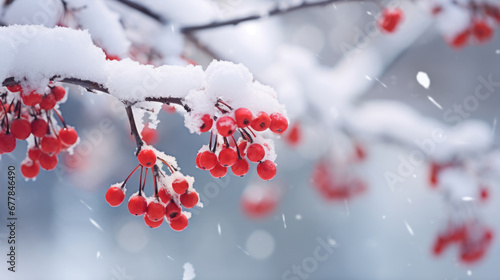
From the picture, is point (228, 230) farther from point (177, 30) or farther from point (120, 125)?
point (177, 30)

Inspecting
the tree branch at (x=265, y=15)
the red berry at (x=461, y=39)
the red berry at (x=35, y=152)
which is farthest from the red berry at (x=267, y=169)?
the red berry at (x=461, y=39)

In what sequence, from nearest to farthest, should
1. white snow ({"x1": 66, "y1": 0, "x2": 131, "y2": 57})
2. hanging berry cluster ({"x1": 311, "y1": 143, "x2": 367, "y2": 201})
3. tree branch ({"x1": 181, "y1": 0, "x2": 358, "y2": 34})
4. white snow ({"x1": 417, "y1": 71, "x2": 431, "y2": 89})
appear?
white snow ({"x1": 66, "y1": 0, "x2": 131, "y2": 57}) < tree branch ({"x1": 181, "y1": 0, "x2": 358, "y2": 34}) < hanging berry cluster ({"x1": 311, "y1": 143, "x2": 367, "y2": 201}) < white snow ({"x1": 417, "y1": 71, "x2": 431, "y2": 89})

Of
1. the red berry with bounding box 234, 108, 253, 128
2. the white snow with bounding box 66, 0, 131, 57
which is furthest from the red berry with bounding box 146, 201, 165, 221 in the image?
the white snow with bounding box 66, 0, 131, 57

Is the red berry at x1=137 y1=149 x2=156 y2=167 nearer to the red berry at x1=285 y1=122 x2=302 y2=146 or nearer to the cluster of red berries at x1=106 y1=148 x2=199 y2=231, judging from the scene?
the cluster of red berries at x1=106 y1=148 x2=199 y2=231

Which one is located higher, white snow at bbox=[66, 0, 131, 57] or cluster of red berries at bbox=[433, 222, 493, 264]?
white snow at bbox=[66, 0, 131, 57]

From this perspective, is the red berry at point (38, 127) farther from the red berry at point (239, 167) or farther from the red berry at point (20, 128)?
the red berry at point (239, 167)

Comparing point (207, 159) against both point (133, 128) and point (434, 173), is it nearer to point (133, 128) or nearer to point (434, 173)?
point (133, 128)
